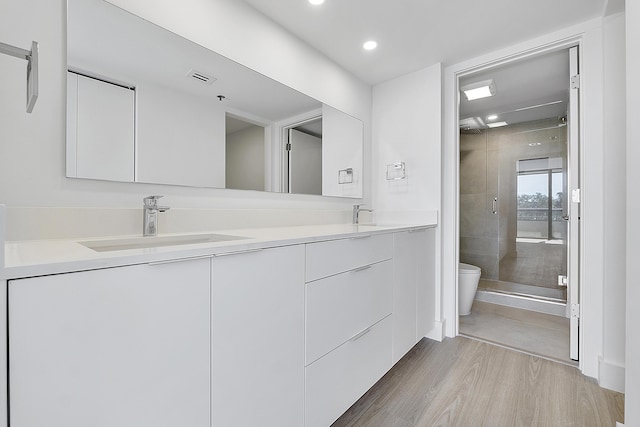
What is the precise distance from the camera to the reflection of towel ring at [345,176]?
2.40 m

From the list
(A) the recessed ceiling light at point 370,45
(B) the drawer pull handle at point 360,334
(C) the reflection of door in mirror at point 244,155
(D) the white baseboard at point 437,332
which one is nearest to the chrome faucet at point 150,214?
(C) the reflection of door in mirror at point 244,155

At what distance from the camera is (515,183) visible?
3.58 meters

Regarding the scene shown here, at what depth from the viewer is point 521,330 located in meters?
2.50

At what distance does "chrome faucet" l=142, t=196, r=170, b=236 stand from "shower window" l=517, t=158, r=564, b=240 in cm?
386

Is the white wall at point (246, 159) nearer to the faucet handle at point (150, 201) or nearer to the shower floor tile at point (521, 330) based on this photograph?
the faucet handle at point (150, 201)

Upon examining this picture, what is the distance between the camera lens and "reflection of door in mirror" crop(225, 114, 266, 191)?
5.40ft

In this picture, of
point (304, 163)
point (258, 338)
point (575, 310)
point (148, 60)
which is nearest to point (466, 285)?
point (575, 310)

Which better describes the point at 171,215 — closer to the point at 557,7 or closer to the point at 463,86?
the point at 557,7

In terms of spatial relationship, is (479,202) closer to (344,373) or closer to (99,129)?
(344,373)

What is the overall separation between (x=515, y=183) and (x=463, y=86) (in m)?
1.60

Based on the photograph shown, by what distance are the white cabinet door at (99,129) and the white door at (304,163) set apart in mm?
980

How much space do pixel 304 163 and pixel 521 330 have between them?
7.63ft

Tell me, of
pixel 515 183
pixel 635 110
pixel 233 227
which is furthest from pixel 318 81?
pixel 515 183

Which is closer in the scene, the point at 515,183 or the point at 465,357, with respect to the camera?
the point at 465,357
